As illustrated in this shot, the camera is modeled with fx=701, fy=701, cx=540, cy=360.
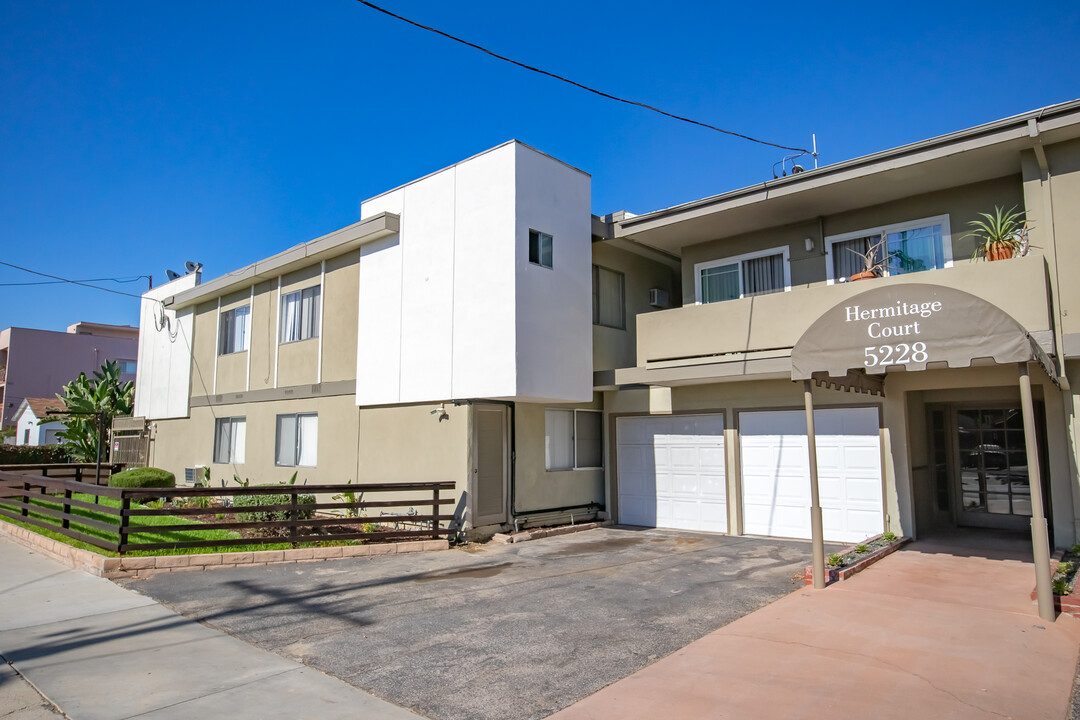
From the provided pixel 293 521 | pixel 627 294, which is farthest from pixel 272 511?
pixel 627 294

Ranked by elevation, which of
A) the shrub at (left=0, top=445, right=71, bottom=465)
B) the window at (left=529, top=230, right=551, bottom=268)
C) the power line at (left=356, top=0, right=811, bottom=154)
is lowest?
the shrub at (left=0, top=445, right=71, bottom=465)

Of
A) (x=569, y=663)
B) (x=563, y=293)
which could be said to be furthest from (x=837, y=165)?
(x=569, y=663)

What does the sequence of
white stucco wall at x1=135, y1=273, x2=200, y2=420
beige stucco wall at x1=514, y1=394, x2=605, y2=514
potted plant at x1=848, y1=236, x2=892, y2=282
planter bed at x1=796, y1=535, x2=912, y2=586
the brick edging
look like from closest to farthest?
1. planter bed at x1=796, y1=535, x2=912, y2=586
2. the brick edging
3. potted plant at x1=848, y1=236, x2=892, y2=282
4. beige stucco wall at x1=514, y1=394, x2=605, y2=514
5. white stucco wall at x1=135, y1=273, x2=200, y2=420

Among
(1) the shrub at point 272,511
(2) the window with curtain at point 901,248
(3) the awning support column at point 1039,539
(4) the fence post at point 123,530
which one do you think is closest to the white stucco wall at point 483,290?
(1) the shrub at point 272,511

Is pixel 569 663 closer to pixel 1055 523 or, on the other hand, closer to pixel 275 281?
pixel 1055 523

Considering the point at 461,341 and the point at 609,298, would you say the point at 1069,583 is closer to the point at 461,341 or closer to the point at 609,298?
the point at 461,341

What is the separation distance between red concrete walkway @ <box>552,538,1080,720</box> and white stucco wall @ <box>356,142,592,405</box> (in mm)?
6313

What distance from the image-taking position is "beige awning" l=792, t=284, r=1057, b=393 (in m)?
7.77

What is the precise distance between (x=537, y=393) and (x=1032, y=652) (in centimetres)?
816

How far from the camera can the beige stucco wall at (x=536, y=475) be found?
44.9ft

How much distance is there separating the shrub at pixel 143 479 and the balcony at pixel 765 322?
12.7m

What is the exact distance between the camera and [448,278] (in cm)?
1374

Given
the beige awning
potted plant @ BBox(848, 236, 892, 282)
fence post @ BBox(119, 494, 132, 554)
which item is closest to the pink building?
Answer: fence post @ BBox(119, 494, 132, 554)

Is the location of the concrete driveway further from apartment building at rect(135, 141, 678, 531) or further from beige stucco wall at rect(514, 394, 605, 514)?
apartment building at rect(135, 141, 678, 531)
